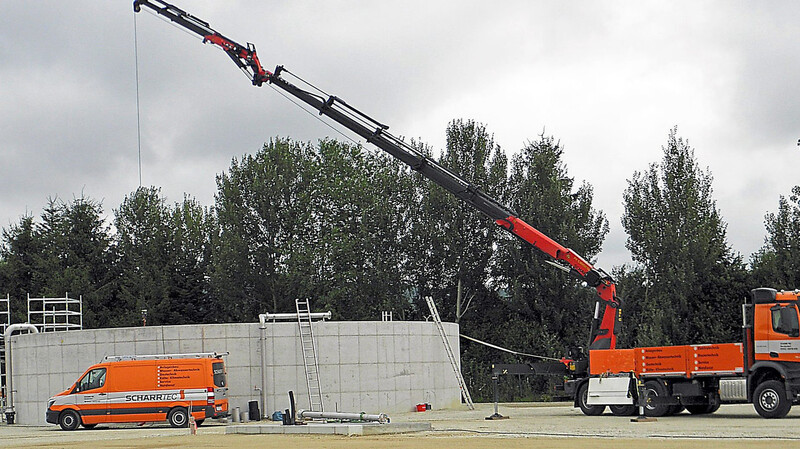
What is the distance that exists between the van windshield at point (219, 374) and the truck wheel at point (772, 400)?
591 inches

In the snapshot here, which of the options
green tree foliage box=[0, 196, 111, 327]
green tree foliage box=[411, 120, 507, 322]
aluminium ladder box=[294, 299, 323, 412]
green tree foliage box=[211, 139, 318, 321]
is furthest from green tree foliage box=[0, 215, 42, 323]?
aluminium ladder box=[294, 299, 323, 412]

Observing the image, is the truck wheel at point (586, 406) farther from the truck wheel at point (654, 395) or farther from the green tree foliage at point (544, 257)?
the green tree foliage at point (544, 257)

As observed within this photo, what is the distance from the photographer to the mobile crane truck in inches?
998

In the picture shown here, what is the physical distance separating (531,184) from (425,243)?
6655 mm

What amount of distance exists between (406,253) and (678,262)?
14.9 metres

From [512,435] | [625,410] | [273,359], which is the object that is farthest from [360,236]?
[512,435]

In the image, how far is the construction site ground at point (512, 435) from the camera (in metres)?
18.9

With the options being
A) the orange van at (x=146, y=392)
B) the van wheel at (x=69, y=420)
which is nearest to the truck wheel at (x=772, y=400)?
the orange van at (x=146, y=392)

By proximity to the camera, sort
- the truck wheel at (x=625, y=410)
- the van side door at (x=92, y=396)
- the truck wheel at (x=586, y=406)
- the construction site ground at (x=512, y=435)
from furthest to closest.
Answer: the truck wheel at (x=586, y=406) → the truck wheel at (x=625, y=410) → the van side door at (x=92, y=396) → the construction site ground at (x=512, y=435)

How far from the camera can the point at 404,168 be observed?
5731 centimetres

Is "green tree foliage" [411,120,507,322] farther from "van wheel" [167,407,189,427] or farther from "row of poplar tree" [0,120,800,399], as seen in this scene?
"van wheel" [167,407,189,427]

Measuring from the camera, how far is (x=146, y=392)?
93.4 feet

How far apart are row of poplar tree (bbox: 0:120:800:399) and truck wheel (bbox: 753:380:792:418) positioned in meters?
20.9

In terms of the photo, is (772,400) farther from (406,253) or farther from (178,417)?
(406,253)
